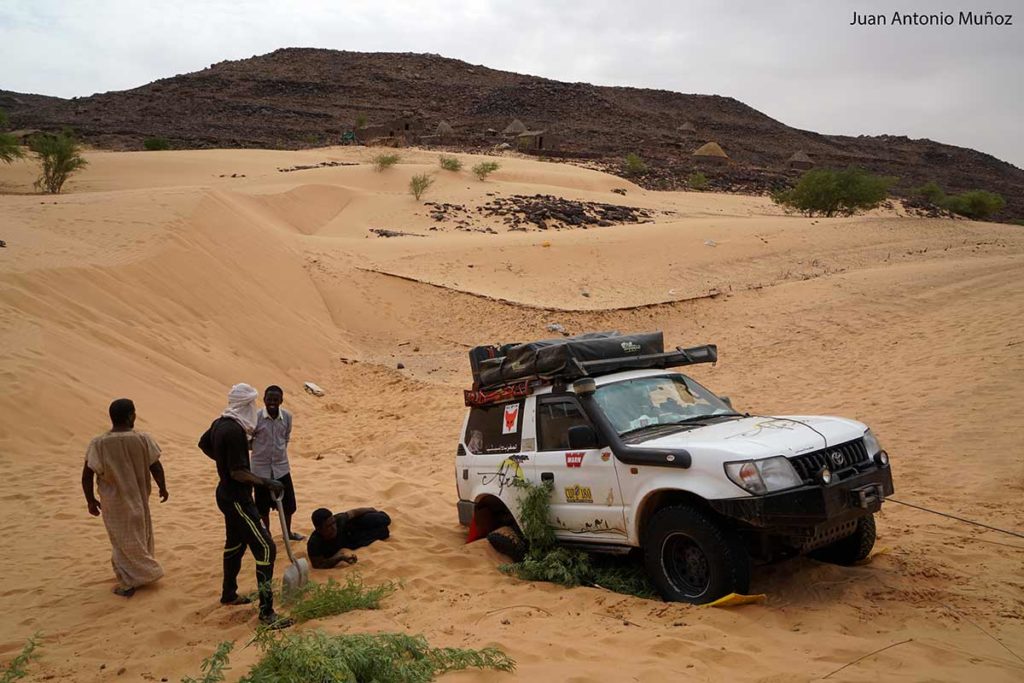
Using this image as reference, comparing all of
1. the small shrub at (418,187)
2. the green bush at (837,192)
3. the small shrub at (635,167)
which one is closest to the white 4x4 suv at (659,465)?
the small shrub at (418,187)

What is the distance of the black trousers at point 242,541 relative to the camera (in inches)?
234

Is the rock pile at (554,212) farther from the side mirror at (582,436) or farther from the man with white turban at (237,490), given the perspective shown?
the side mirror at (582,436)

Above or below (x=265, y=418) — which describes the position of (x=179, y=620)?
below

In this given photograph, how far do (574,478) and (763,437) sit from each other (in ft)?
4.86

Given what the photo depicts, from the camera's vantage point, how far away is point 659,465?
5527 mm

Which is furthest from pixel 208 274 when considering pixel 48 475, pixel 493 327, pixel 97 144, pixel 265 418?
pixel 97 144

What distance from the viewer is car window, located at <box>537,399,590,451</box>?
6.36 metres

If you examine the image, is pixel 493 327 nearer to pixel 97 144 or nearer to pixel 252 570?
pixel 252 570

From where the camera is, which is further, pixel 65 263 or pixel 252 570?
pixel 65 263

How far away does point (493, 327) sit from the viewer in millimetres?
19469

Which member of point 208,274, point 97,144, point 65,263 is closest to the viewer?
point 65,263

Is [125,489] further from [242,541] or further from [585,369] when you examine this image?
[585,369]

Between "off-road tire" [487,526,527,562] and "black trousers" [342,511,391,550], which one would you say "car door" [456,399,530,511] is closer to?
"off-road tire" [487,526,527,562]

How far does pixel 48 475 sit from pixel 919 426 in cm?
1035
